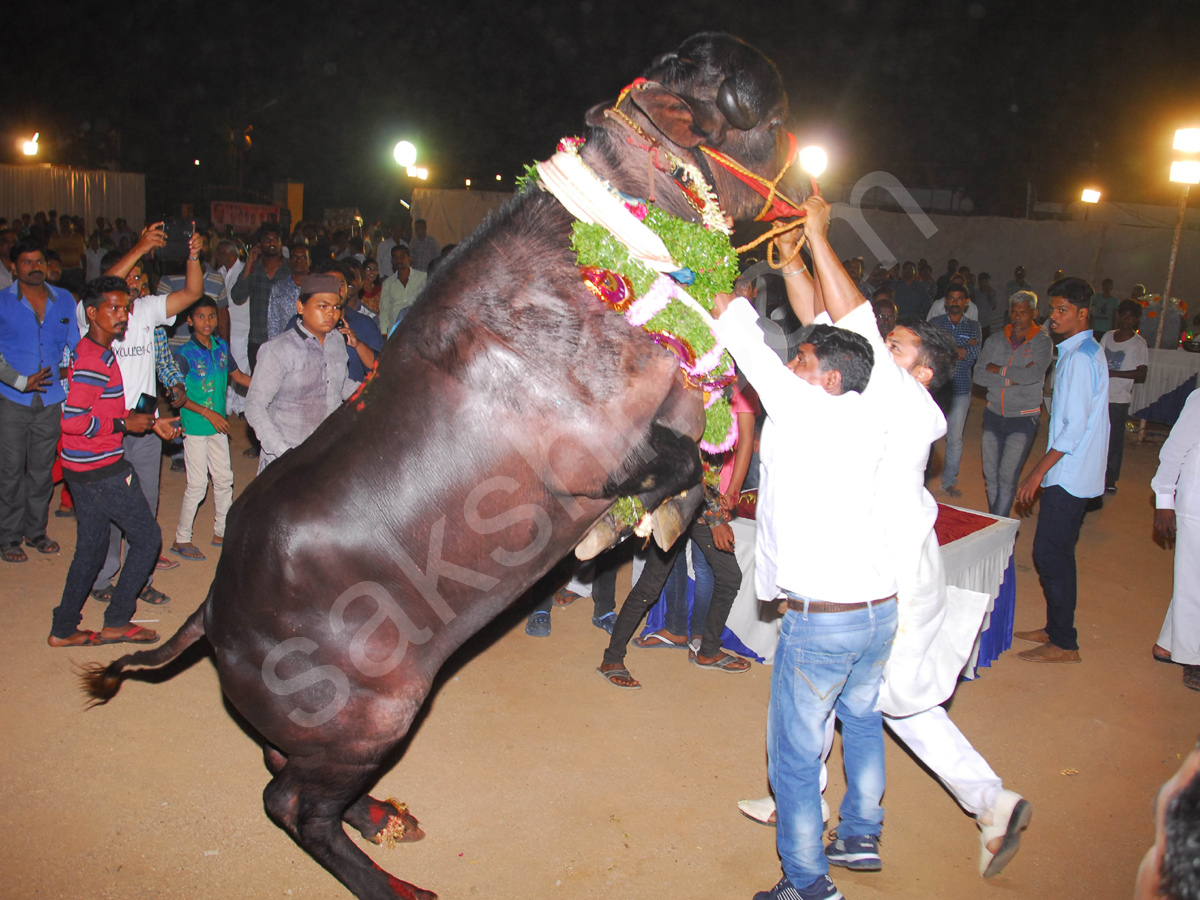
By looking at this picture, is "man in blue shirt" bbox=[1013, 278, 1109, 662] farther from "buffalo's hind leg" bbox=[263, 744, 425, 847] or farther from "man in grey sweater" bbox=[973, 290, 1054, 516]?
"buffalo's hind leg" bbox=[263, 744, 425, 847]

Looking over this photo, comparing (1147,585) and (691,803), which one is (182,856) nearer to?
(691,803)

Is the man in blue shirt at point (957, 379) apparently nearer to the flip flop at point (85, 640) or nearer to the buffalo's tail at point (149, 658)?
the buffalo's tail at point (149, 658)

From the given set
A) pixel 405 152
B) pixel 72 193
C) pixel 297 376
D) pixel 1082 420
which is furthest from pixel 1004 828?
pixel 72 193

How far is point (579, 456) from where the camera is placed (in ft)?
8.22

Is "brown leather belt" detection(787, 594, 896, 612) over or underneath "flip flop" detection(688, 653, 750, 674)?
over

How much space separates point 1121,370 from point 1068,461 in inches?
207

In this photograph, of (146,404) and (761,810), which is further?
(146,404)

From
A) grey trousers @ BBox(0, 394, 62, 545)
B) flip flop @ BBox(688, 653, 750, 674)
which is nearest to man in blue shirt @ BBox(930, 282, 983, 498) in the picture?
flip flop @ BBox(688, 653, 750, 674)

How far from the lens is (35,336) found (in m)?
5.89

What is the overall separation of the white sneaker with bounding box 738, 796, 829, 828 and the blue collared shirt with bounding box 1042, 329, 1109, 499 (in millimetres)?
2990

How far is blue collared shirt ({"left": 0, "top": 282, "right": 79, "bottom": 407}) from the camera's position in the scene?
5.80 meters

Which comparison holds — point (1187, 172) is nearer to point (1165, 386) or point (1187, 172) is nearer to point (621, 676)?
point (1165, 386)

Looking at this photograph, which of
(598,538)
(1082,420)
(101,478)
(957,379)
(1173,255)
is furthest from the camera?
(1173,255)

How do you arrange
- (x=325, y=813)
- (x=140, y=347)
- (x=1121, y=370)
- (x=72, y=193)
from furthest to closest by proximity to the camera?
1. (x=72, y=193)
2. (x=1121, y=370)
3. (x=140, y=347)
4. (x=325, y=813)
